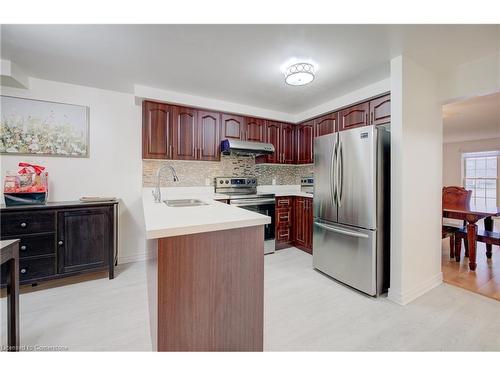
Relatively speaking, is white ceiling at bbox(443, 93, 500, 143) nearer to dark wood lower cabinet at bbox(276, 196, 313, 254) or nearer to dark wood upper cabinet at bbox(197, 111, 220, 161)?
dark wood lower cabinet at bbox(276, 196, 313, 254)

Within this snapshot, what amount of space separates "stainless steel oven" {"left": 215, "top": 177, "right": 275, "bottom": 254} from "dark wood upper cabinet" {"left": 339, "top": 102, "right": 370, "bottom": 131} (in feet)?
4.68

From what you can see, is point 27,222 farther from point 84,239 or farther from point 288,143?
point 288,143

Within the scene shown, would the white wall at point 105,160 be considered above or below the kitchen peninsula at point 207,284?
above

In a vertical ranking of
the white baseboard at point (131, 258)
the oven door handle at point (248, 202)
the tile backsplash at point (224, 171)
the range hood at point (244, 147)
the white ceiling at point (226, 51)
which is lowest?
the white baseboard at point (131, 258)

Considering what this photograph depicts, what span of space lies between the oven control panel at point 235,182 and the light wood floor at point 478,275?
2.71 metres

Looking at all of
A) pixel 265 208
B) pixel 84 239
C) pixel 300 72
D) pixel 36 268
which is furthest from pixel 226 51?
pixel 36 268

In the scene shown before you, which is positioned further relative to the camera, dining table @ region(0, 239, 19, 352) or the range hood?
the range hood

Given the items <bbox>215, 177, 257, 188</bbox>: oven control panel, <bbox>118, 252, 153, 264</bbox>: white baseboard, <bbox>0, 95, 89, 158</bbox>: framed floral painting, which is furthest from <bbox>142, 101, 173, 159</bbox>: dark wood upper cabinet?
<bbox>118, 252, 153, 264</bbox>: white baseboard

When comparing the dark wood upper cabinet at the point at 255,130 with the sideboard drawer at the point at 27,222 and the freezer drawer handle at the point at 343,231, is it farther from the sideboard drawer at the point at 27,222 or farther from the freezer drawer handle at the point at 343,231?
the sideboard drawer at the point at 27,222

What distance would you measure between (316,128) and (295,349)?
296 cm

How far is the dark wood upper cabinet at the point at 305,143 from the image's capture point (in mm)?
3598

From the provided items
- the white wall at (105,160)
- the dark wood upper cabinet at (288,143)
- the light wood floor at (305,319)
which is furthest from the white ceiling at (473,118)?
the white wall at (105,160)

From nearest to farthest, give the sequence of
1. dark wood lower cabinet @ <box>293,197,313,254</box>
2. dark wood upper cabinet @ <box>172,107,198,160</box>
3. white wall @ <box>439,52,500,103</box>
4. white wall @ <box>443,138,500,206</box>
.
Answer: white wall @ <box>439,52,500,103</box>, dark wood upper cabinet @ <box>172,107,198,160</box>, dark wood lower cabinet @ <box>293,197,313,254</box>, white wall @ <box>443,138,500,206</box>

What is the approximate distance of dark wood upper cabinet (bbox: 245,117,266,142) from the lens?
347cm
